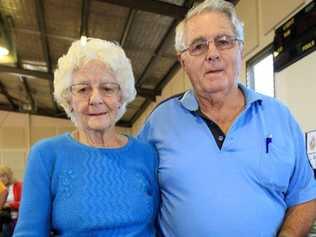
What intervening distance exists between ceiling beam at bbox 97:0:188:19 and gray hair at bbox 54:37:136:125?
3.35m

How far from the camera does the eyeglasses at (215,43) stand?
1.63m

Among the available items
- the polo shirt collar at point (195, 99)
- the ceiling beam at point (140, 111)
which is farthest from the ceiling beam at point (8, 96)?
the polo shirt collar at point (195, 99)

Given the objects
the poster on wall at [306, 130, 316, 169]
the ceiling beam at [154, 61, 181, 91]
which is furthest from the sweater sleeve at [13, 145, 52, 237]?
the ceiling beam at [154, 61, 181, 91]

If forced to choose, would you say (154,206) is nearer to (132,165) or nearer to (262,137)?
(132,165)

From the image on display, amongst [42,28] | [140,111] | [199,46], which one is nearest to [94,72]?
[199,46]

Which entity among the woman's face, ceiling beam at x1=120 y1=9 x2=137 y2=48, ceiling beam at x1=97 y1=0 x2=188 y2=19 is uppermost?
ceiling beam at x1=120 y1=9 x2=137 y2=48

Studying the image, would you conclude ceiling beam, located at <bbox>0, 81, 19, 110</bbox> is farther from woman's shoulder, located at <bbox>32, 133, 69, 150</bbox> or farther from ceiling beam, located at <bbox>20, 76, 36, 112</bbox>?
woman's shoulder, located at <bbox>32, 133, 69, 150</bbox>

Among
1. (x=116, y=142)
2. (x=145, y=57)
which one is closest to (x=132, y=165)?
(x=116, y=142)

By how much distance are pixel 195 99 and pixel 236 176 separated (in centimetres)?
33

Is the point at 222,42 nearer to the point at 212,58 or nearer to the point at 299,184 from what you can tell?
the point at 212,58

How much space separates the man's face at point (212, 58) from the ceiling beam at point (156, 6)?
3.27 meters

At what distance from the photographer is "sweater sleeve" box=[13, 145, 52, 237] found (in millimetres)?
1433

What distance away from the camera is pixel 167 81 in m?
8.33

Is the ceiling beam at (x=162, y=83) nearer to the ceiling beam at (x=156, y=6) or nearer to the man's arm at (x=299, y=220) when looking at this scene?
the ceiling beam at (x=156, y=6)
